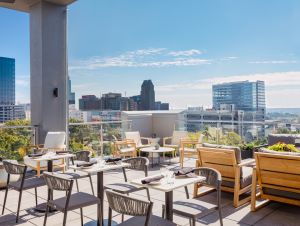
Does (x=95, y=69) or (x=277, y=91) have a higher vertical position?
(x=95, y=69)

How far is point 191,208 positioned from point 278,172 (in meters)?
1.71

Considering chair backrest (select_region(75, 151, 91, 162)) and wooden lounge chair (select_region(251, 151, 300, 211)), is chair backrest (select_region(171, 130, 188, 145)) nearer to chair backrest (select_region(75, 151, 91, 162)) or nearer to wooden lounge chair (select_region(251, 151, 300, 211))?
chair backrest (select_region(75, 151, 91, 162))

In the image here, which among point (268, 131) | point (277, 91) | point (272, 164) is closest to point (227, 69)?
point (277, 91)

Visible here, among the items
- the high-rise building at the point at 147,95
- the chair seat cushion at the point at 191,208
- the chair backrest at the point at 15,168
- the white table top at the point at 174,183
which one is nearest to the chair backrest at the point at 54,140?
the chair backrest at the point at 15,168

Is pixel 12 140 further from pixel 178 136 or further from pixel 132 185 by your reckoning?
pixel 178 136

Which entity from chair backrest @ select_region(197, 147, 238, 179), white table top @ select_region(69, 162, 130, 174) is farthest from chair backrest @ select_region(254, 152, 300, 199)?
white table top @ select_region(69, 162, 130, 174)

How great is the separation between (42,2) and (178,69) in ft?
62.6

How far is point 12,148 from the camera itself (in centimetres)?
672

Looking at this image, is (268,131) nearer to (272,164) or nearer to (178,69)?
(272,164)

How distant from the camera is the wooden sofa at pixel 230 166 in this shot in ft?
14.3

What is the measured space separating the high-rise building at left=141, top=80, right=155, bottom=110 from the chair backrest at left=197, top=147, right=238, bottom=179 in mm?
16546

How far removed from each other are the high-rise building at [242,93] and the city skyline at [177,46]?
72cm

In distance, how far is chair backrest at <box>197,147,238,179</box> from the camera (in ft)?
14.5

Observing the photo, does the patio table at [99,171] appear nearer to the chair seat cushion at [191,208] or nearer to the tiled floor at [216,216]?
the tiled floor at [216,216]
